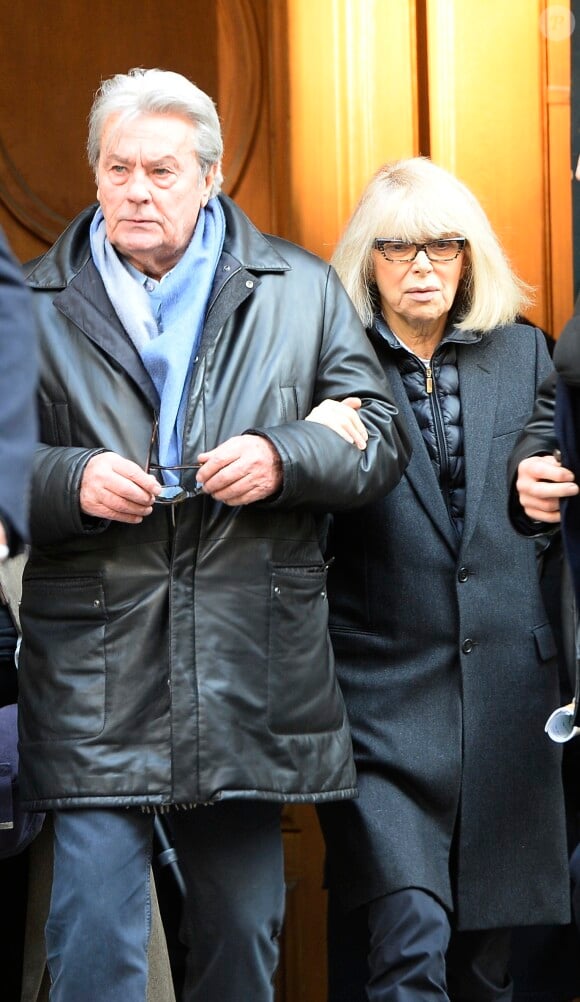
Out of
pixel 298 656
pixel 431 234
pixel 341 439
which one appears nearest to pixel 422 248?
pixel 431 234

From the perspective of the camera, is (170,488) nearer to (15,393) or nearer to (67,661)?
(67,661)

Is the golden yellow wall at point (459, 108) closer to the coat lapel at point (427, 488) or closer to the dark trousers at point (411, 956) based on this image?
the coat lapel at point (427, 488)

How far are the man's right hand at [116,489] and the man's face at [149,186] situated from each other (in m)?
0.52

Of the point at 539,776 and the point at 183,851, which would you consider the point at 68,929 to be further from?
the point at 539,776

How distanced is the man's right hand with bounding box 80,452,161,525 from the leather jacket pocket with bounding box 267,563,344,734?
0.35 m

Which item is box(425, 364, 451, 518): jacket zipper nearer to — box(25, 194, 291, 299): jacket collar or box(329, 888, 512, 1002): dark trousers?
box(25, 194, 291, 299): jacket collar

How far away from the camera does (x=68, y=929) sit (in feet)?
11.0

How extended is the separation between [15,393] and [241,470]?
0.88 m

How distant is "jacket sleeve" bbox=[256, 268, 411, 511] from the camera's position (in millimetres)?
3418

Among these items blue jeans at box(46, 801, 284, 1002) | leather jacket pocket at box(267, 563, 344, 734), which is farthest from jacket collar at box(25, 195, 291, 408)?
blue jeans at box(46, 801, 284, 1002)

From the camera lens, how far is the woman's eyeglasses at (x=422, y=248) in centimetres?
401

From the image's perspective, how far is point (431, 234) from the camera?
4.00m

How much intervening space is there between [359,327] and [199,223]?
40cm

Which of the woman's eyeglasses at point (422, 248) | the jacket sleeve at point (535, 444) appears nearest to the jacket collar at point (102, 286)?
the woman's eyeglasses at point (422, 248)
